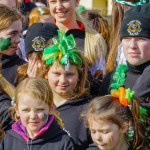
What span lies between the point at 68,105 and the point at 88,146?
16.1 inches

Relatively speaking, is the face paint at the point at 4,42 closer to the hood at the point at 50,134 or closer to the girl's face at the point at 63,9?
the girl's face at the point at 63,9

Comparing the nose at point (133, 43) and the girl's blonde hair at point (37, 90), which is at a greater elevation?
the nose at point (133, 43)

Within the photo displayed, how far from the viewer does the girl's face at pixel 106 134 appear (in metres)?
4.17

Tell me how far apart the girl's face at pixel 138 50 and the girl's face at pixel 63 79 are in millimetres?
512

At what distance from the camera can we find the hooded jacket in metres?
4.36

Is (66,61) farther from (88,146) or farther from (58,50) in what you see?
(88,146)

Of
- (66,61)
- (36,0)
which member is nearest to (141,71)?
(66,61)

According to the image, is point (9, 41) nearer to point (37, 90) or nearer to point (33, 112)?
point (37, 90)

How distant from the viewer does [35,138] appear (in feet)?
14.5

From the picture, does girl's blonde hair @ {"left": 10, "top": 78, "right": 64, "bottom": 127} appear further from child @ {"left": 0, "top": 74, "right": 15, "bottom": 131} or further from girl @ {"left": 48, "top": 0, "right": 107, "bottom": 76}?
girl @ {"left": 48, "top": 0, "right": 107, "bottom": 76}

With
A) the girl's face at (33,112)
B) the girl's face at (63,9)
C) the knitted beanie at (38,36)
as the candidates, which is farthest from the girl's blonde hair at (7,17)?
the girl's face at (33,112)

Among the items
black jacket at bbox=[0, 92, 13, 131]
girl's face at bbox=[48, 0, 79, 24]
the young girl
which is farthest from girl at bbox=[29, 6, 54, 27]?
the young girl

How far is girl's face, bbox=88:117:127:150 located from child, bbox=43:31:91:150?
1.70ft

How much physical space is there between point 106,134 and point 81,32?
1.81 m
